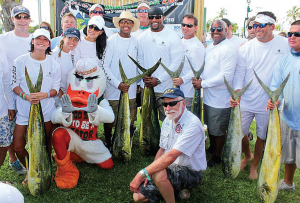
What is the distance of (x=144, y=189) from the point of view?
2.91 meters

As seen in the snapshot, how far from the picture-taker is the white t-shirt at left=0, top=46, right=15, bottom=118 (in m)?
3.02

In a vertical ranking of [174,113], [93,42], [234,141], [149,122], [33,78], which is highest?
[93,42]

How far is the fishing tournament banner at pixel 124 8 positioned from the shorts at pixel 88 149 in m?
4.47

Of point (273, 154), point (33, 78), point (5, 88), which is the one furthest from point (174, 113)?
point (5, 88)

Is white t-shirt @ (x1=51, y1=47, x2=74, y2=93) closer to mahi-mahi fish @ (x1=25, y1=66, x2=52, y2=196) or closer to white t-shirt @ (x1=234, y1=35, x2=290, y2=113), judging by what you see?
mahi-mahi fish @ (x1=25, y1=66, x2=52, y2=196)

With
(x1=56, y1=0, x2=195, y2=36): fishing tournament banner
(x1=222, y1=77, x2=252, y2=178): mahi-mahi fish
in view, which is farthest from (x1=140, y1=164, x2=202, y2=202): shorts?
(x1=56, y1=0, x2=195, y2=36): fishing tournament banner

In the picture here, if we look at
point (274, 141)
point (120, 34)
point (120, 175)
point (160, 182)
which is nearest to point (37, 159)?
point (120, 175)

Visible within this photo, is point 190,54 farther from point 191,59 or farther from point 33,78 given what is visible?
A: point 33,78

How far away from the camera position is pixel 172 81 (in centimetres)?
415

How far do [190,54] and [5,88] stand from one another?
262 centimetres

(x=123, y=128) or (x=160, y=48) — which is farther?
(x=160, y=48)

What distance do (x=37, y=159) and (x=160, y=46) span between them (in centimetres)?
234

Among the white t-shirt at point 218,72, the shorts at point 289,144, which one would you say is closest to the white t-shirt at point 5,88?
the white t-shirt at point 218,72

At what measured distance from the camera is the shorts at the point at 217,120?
12.2ft
